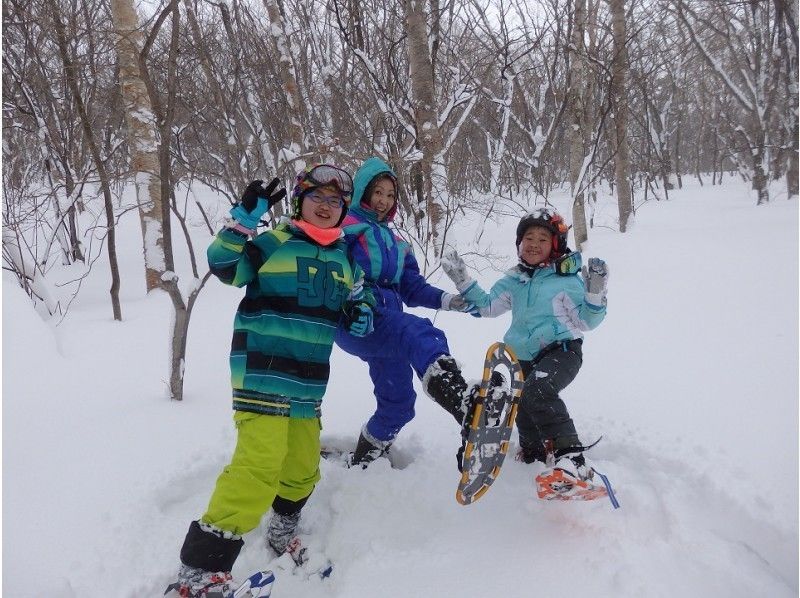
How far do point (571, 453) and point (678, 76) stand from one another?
23841 millimetres

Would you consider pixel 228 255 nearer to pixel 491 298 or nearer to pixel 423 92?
pixel 491 298

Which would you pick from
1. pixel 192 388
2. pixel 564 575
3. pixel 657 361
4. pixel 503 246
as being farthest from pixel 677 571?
pixel 503 246

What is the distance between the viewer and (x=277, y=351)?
1821 millimetres

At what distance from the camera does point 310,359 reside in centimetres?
188

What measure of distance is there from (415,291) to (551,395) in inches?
33.2

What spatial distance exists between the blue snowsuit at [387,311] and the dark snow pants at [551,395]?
472 mm

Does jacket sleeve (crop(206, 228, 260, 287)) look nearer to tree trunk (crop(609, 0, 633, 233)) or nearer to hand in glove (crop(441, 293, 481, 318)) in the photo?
hand in glove (crop(441, 293, 481, 318))

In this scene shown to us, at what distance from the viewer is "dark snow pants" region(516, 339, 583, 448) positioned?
2.06m

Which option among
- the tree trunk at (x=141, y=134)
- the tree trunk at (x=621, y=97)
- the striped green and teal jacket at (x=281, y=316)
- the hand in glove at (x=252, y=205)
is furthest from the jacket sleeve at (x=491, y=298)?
the tree trunk at (x=621, y=97)

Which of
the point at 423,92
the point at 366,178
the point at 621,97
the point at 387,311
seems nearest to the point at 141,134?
the point at 423,92

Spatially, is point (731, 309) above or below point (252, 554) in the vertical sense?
above

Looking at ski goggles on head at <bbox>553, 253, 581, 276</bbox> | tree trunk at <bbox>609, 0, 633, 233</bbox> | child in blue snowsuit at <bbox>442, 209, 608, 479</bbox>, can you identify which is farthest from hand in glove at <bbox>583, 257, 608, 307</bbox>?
tree trunk at <bbox>609, 0, 633, 233</bbox>

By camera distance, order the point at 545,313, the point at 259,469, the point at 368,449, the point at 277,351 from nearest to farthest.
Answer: the point at 259,469
the point at 277,351
the point at 545,313
the point at 368,449

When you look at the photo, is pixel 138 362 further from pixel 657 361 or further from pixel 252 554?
pixel 657 361
